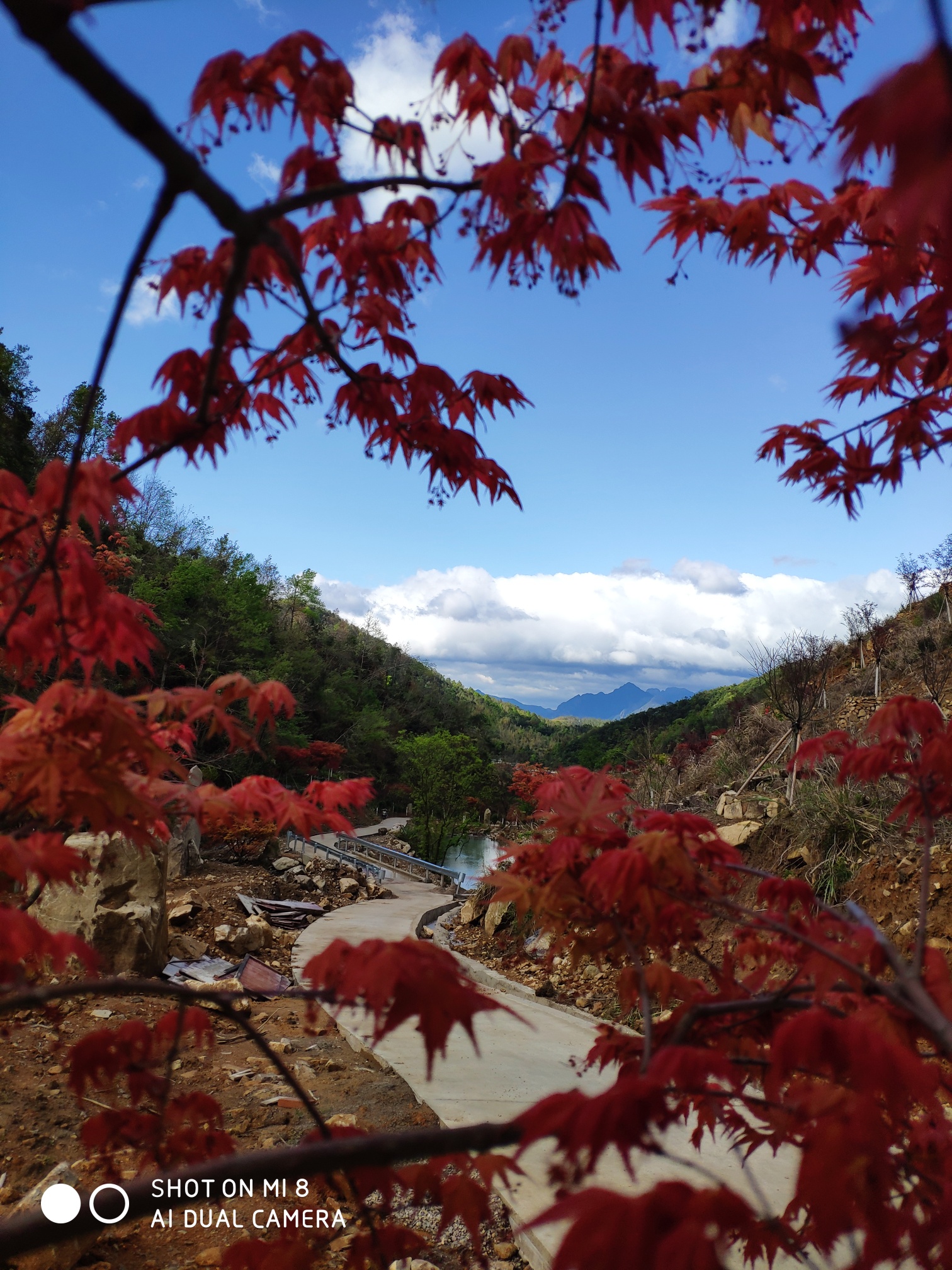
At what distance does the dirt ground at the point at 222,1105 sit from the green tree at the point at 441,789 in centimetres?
1220

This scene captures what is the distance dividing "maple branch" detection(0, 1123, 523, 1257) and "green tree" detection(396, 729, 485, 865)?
16.9 metres

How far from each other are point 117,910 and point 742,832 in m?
5.55

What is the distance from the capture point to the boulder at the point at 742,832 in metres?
6.52

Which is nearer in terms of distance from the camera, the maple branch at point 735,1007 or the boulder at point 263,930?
the maple branch at point 735,1007

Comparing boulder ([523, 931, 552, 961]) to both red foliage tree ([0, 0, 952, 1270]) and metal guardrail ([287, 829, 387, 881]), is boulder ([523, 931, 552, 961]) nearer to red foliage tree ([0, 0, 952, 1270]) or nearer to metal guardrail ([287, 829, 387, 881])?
red foliage tree ([0, 0, 952, 1270])

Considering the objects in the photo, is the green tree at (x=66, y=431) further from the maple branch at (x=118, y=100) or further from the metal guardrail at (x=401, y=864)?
the maple branch at (x=118, y=100)

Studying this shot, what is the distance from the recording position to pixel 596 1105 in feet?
3.11

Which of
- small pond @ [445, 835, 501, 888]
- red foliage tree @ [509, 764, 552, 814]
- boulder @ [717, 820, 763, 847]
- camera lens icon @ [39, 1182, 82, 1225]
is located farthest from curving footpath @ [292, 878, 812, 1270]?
small pond @ [445, 835, 501, 888]

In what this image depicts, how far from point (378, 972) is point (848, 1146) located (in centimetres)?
69

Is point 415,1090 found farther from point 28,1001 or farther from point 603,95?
point 603,95

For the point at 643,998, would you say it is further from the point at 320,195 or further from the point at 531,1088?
the point at 531,1088

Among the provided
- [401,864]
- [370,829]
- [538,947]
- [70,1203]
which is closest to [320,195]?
[70,1203]

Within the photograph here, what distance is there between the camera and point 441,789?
17.8 metres

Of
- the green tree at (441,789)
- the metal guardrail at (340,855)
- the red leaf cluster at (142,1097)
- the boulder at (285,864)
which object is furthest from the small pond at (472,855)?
the red leaf cluster at (142,1097)
